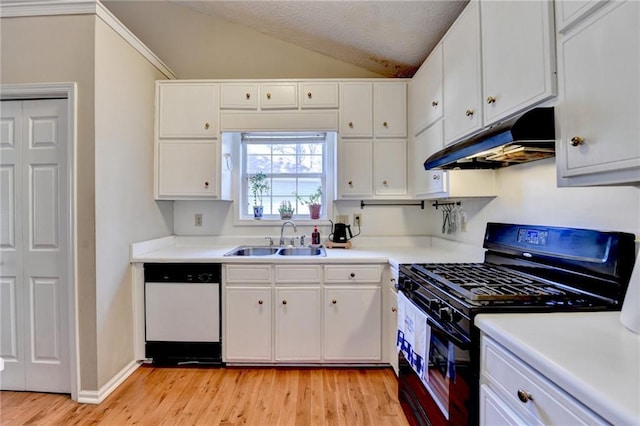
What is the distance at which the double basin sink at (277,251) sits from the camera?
8.52 feet

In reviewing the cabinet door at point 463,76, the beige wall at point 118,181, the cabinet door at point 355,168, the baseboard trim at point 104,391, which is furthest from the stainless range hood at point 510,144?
the baseboard trim at point 104,391

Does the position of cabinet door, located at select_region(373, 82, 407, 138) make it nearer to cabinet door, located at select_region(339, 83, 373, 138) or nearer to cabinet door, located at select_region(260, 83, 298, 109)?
cabinet door, located at select_region(339, 83, 373, 138)

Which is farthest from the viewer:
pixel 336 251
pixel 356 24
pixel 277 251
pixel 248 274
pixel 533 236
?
pixel 277 251

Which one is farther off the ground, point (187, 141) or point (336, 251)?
point (187, 141)

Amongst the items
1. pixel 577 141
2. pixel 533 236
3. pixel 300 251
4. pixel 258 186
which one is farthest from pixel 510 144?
pixel 258 186

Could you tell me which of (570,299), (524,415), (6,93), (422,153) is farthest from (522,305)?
(6,93)

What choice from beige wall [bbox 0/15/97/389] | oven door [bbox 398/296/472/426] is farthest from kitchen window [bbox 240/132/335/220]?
oven door [bbox 398/296/472/426]

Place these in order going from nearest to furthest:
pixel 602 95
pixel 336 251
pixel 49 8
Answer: pixel 602 95 < pixel 49 8 < pixel 336 251

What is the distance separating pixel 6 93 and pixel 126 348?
190cm

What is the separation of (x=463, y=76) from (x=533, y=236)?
0.96m

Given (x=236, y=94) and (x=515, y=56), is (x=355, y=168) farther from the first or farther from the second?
(x=515, y=56)

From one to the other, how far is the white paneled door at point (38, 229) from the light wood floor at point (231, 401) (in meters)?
0.23

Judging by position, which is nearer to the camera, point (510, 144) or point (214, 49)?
point (510, 144)

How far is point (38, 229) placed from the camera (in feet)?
6.40
